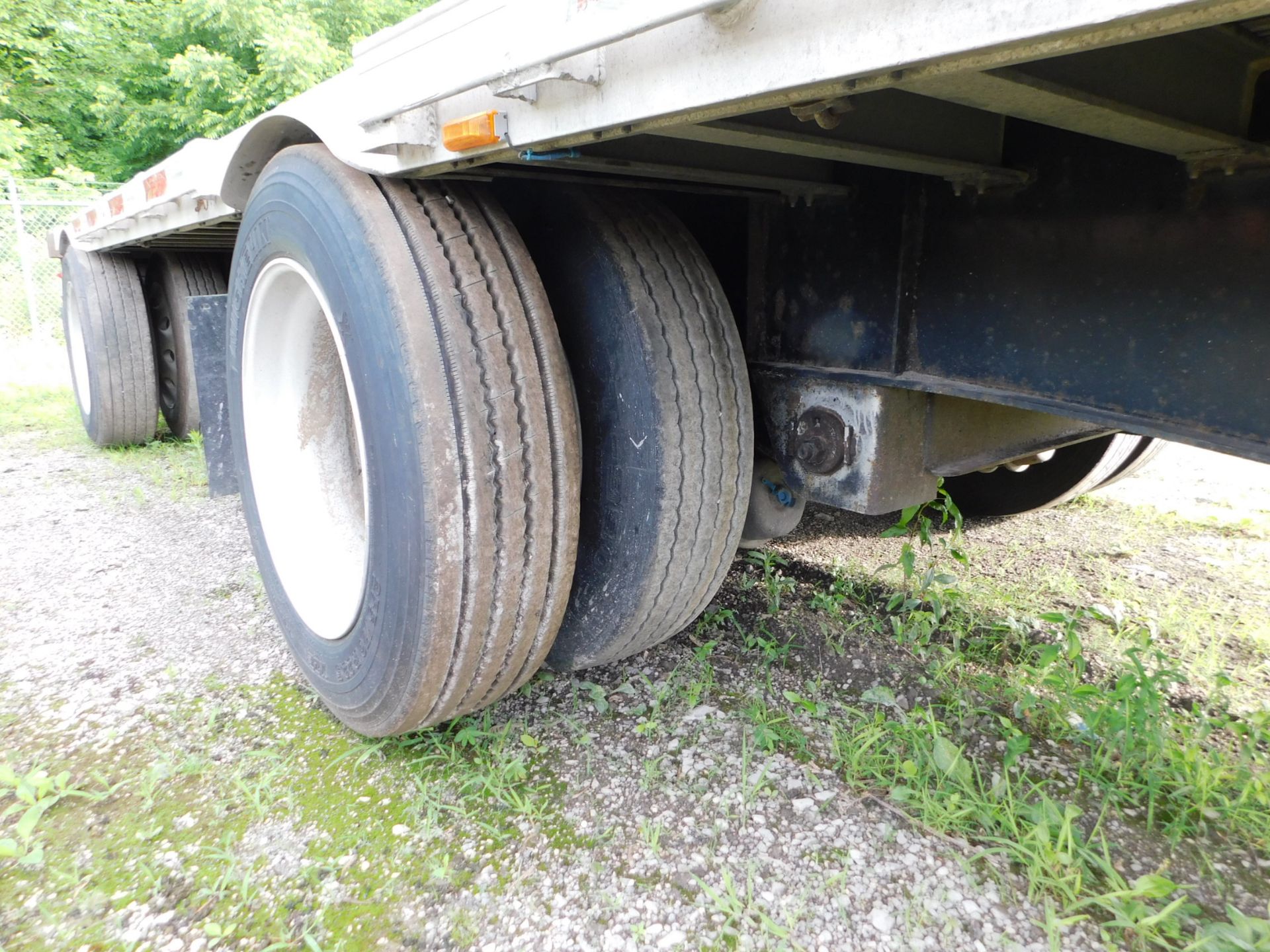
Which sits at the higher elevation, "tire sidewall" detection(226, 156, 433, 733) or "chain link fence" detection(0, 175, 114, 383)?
"chain link fence" detection(0, 175, 114, 383)

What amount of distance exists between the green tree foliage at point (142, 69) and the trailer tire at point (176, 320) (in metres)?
7.99

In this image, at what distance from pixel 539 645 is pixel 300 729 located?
0.67 m

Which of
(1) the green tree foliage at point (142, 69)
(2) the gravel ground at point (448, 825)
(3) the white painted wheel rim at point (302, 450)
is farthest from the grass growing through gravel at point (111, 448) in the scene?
(1) the green tree foliage at point (142, 69)

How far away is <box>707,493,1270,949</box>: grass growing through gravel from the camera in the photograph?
127 centimetres

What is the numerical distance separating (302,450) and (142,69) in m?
14.5

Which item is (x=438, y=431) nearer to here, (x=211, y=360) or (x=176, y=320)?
(x=211, y=360)

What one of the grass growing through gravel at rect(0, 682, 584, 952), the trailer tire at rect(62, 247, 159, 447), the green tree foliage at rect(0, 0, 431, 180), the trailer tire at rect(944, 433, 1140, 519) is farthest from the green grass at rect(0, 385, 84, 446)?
the green tree foliage at rect(0, 0, 431, 180)

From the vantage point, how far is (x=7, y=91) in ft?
41.8

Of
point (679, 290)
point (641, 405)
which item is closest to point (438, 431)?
point (641, 405)

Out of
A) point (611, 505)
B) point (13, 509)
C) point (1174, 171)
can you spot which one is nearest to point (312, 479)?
point (611, 505)

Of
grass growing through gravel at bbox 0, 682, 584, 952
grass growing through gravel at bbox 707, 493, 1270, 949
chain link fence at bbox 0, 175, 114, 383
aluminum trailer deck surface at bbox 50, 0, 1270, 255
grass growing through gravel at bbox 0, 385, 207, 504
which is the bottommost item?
grass growing through gravel at bbox 0, 682, 584, 952

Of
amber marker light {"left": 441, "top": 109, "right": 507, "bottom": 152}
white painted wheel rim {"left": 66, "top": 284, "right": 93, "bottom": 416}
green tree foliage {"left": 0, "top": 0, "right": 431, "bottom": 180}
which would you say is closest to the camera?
amber marker light {"left": 441, "top": 109, "right": 507, "bottom": 152}

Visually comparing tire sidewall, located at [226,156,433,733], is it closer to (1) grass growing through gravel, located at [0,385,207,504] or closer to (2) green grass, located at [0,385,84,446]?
(1) grass growing through gravel, located at [0,385,207,504]

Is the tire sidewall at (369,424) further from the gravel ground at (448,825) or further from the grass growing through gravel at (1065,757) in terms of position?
the grass growing through gravel at (1065,757)
